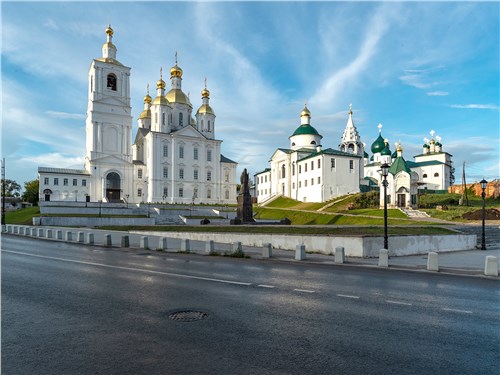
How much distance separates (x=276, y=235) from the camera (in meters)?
20.4

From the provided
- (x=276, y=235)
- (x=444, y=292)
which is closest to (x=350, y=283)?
(x=444, y=292)

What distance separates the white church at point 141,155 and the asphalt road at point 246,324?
52352 mm

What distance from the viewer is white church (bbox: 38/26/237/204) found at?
60.3 m

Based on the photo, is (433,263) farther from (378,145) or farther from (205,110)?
(378,145)

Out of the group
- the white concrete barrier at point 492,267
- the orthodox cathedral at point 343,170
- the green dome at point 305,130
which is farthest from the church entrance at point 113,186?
the white concrete barrier at point 492,267

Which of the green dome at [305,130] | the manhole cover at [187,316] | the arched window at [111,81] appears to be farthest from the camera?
the green dome at [305,130]

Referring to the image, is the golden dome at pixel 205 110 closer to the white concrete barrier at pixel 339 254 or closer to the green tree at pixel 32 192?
the green tree at pixel 32 192

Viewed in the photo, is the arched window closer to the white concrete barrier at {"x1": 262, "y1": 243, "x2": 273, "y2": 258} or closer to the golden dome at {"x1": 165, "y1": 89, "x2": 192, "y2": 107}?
the golden dome at {"x1": 165, "y1": 89, "x2": 192, "y2": 107}

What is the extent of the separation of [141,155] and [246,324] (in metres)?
68.9

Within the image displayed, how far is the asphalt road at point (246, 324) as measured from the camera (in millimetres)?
4812

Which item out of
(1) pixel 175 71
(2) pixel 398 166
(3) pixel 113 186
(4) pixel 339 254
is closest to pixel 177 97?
(1) pixel 175 71

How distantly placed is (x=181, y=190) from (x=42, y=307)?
61.3 metres

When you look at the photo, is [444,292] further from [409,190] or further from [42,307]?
[409,190]

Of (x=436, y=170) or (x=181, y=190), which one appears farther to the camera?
(x=436, y=170)
